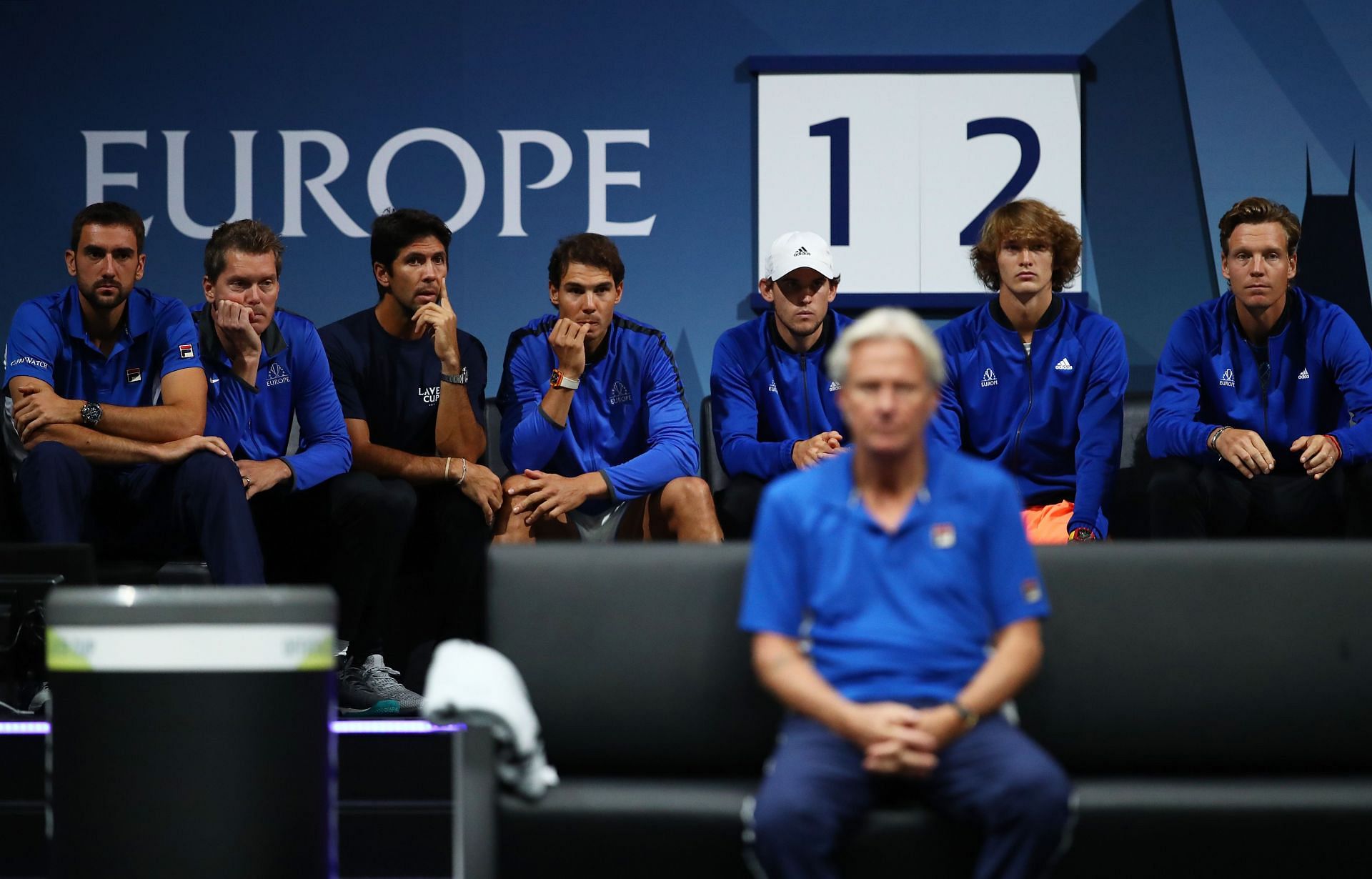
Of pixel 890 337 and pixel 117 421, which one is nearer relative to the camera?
pixel 890 337

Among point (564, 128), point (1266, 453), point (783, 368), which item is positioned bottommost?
point (1266, 453)

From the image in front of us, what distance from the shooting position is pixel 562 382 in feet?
12.1

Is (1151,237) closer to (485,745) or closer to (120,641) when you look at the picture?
(485,745)

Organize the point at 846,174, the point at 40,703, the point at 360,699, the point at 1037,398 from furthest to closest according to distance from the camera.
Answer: the point at 846,174, the point at 1037,398, the point at 360,699, the point at 40,703

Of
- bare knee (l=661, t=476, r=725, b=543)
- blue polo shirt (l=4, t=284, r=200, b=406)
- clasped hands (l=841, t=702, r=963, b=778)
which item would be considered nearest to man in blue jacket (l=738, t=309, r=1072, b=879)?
clasped hands (l=841, t=702, r=963, b=778)

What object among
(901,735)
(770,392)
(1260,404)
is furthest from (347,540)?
(1260,404)

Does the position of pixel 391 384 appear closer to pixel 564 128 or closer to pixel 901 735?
pixel 564 128

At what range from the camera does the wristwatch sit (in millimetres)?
3680

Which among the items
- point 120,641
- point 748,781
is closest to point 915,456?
point 748,781

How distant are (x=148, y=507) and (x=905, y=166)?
2568 mm

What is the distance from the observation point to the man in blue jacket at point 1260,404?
355 cm

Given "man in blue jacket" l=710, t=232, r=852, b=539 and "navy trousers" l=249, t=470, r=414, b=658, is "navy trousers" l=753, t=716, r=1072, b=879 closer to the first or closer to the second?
"navy trousers" l=249, t=470, r=414, b=658

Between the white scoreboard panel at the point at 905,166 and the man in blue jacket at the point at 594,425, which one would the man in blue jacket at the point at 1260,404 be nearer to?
the white scoreboard panel at the point at 905,166

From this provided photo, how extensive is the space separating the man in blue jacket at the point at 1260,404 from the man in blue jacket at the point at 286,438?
1.96 meters
